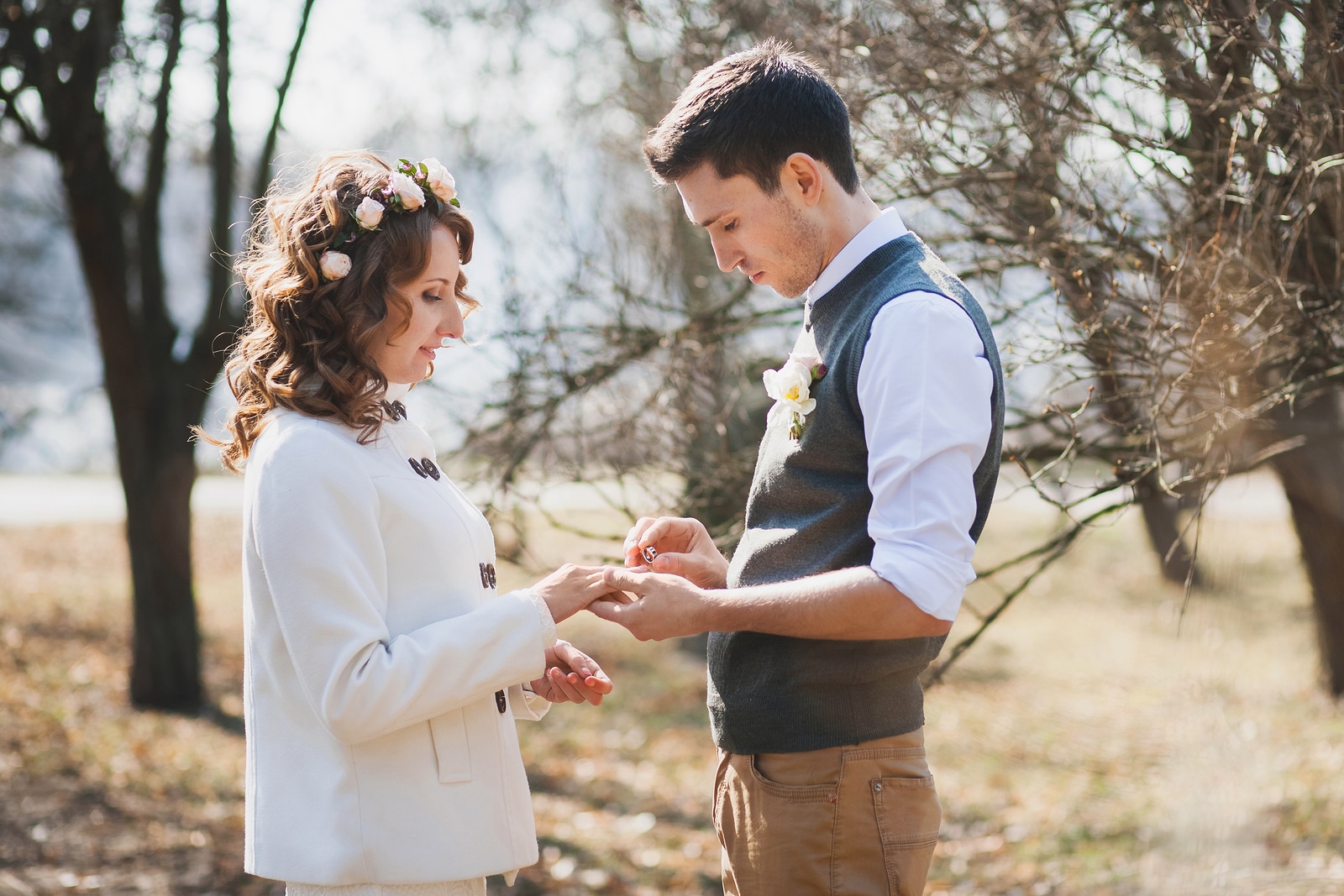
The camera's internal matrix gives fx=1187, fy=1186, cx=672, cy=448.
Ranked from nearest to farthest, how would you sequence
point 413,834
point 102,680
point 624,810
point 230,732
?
point 413,834, point 624,810, point 230,732, point 102,680

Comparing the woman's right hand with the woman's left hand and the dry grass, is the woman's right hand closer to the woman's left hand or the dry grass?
the woman's left hand

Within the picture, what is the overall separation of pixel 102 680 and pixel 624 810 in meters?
4.32

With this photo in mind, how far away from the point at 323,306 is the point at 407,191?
277 mm

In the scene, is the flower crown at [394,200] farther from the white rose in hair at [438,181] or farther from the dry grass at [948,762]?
the dry grass at [948,762]

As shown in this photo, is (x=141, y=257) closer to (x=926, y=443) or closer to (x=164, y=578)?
(x=164, y=578)

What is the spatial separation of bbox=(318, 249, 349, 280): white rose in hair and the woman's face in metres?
0.11

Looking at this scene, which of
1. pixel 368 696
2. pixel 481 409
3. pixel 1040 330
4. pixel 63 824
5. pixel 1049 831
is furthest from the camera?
pixel 1049 831

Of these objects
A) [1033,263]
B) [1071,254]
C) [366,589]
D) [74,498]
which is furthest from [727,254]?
[74,498]

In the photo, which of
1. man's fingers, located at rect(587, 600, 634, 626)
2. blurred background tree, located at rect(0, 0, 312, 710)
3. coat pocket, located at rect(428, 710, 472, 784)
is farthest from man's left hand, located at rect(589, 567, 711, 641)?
blurred background tree, located at rect(0, 0, 312, 710)

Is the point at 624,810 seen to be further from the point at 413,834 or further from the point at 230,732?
the point at 413,834

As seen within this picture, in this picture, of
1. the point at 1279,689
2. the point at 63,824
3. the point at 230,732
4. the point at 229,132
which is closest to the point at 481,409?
the point at 63,824

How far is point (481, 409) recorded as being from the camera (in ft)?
15.8

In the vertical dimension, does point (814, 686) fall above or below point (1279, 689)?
above

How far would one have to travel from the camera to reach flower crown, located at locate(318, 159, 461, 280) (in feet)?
7.23
